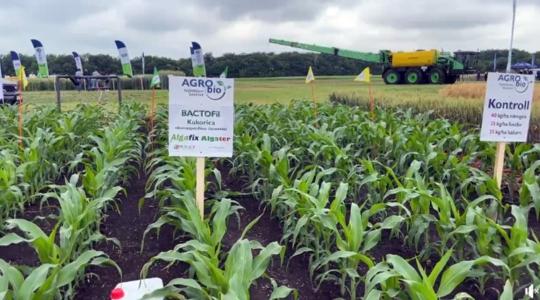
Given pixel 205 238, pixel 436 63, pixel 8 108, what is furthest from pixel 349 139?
pixel 436 63

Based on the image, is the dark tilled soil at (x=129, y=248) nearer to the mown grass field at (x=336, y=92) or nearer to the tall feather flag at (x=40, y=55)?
the mown grass field at (x=336, y=92)

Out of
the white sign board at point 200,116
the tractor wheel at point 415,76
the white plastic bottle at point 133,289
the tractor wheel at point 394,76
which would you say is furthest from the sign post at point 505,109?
the tractor wheel at point 394,76

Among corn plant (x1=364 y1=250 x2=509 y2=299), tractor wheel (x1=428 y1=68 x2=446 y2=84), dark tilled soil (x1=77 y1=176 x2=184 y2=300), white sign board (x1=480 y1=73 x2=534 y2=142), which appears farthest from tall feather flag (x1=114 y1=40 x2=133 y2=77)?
tractor wheel (x1=428 y1=68 x2=446 y2=84)

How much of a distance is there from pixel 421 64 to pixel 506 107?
50.6 ft

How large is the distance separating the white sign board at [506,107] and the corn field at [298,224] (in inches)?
11.9

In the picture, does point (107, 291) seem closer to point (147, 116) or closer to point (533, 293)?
point (533, 293)

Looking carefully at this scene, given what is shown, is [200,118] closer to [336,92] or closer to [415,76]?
[336,92]

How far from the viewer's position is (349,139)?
5203 millimetres

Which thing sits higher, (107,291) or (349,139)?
(349,139)

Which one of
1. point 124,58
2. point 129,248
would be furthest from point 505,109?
point 124,58

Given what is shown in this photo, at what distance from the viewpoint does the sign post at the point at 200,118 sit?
281 cm

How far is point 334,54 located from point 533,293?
1824 cm

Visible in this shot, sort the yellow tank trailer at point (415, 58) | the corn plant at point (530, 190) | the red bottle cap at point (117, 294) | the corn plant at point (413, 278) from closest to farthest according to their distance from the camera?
the corn plant at point (413, 278) → the red bottle cap at point (117, 294) → the corn plant at point (530, 190) → the yellow tank trailer at point (415, 58)

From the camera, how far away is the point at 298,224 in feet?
8.18
